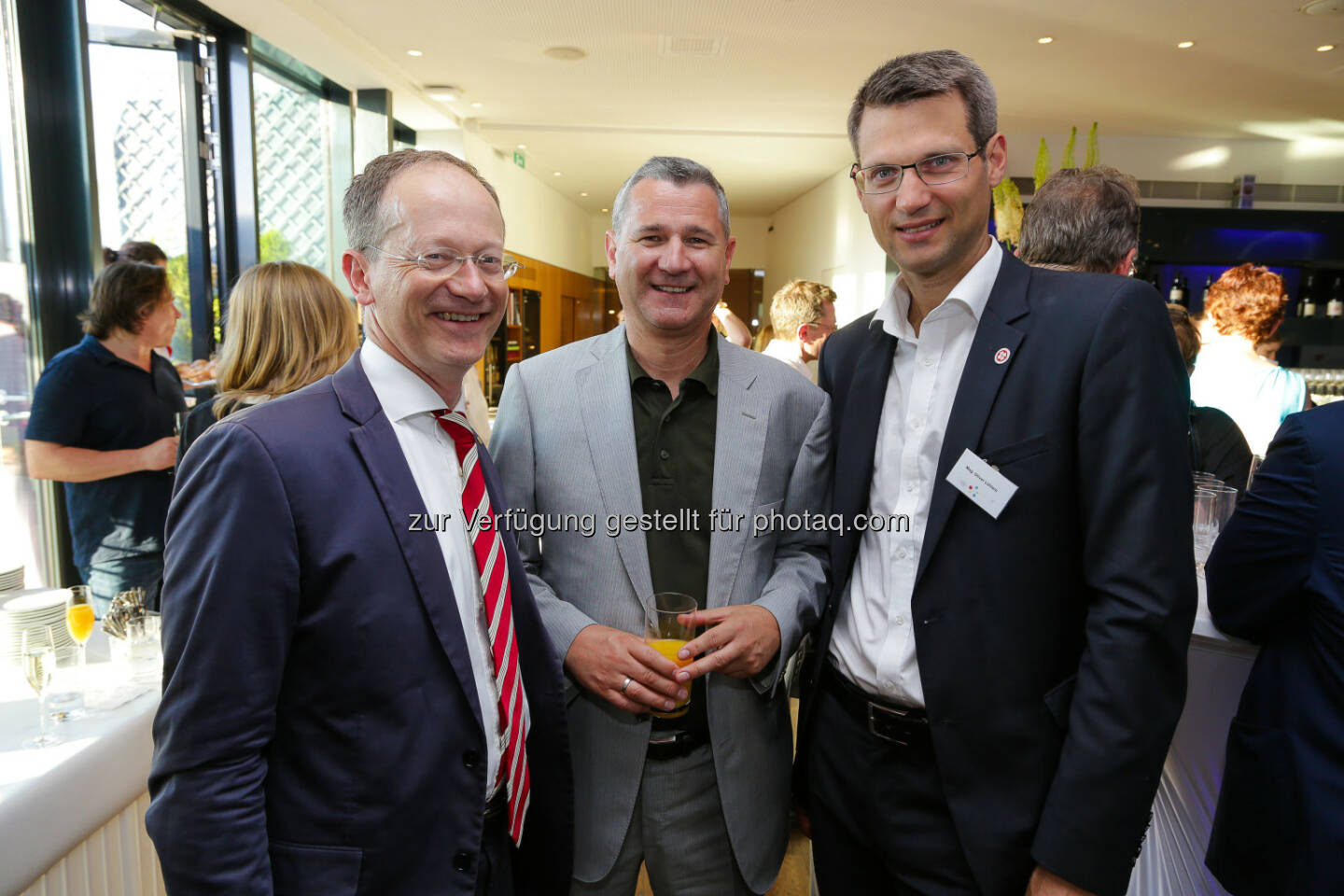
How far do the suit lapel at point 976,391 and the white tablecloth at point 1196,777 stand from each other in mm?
723

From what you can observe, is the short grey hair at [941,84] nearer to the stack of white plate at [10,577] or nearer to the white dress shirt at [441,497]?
the white dress shirt at [441,497]

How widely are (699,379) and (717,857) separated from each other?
0.97 metres

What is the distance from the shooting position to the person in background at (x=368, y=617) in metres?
0.92

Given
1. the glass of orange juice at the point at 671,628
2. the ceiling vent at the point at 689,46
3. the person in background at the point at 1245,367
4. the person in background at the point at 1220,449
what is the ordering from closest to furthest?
the glass of orange juice at the point at 671,628, the person in background at the point at 1220,449, the person in background at the point at 1245,367, the ceiling vent at the point at 689,46

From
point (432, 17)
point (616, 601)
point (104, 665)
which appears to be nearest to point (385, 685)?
point (616, 601)

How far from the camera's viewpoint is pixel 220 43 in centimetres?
510

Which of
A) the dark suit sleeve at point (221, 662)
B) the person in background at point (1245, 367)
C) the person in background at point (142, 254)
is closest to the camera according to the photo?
the dark suit sleeve at point (221, 662)

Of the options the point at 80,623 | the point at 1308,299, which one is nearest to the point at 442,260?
the point at 80,623

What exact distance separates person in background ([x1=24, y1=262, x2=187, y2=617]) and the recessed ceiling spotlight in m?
3.96

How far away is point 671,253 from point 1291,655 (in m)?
1.32

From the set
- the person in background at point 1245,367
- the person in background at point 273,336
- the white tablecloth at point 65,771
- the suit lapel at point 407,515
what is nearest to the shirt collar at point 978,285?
the suit lapel at point 407,515

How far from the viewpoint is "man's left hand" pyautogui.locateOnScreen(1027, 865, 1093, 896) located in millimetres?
1095

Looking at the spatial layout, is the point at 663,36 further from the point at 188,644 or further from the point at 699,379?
the point at 188,644

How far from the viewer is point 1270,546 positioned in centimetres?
125
